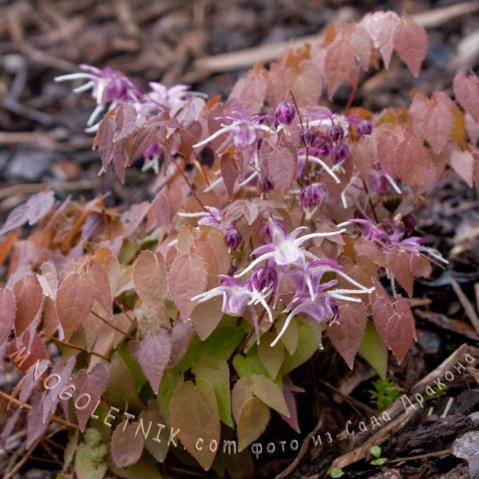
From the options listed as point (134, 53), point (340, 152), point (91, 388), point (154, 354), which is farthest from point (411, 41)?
point (134, 53)

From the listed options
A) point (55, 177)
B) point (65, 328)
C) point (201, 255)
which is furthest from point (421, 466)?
point (55, 177)

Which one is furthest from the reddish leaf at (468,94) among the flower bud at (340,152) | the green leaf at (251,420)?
the green leaf at (251,420)

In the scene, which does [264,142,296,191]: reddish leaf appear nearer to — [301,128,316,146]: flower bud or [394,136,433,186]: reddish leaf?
[301,128,316,146]: flower bud

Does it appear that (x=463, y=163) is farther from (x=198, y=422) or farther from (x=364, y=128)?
(x=198, y=422)

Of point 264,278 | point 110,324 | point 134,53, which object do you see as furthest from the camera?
point 134,53

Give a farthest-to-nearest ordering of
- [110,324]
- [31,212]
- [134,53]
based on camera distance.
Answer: [134,53], [31,212], [110,324]

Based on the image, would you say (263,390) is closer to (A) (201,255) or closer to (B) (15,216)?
(A) (201,255)

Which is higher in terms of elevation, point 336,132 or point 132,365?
point 336,132

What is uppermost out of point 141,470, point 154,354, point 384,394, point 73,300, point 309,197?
point 309,197
